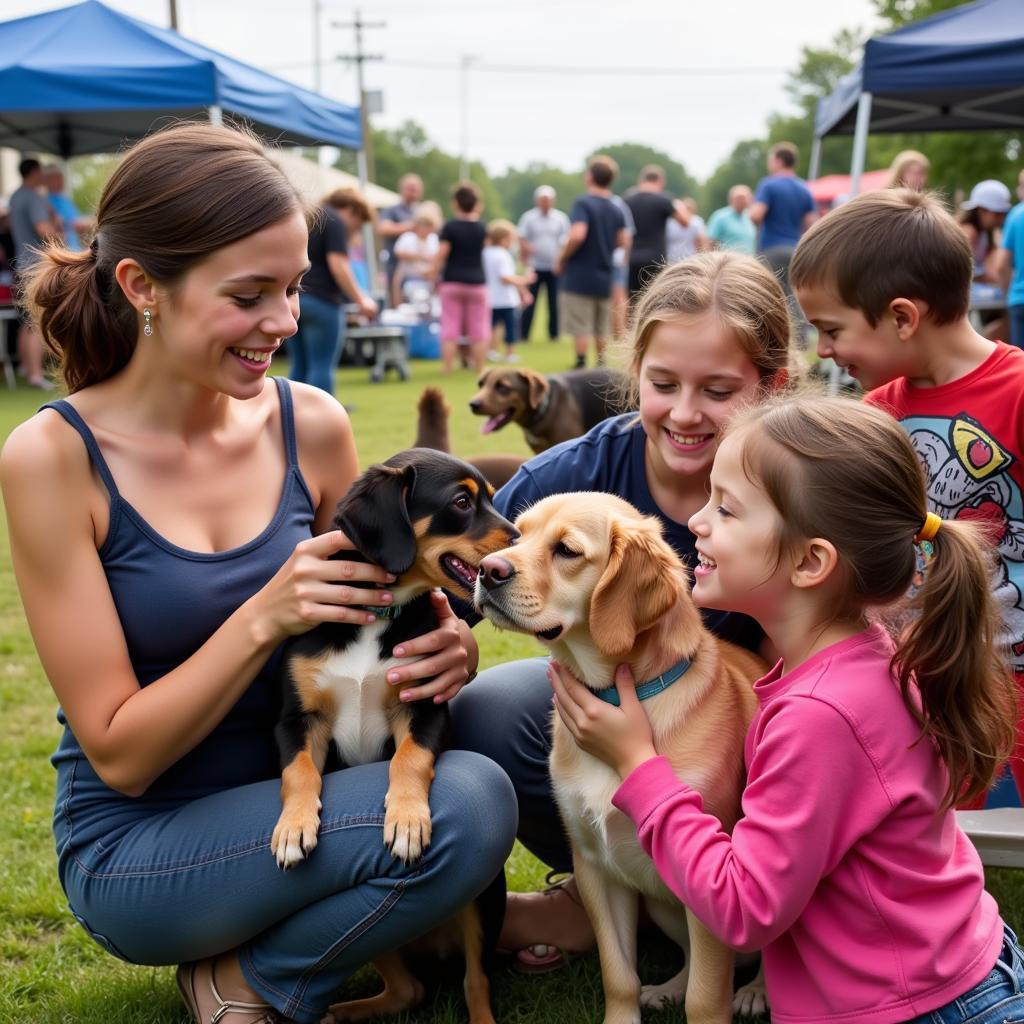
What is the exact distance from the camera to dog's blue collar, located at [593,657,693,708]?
105 inches

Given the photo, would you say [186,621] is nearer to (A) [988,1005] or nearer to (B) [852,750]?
(B) [852,750]

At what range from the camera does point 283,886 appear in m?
2.54

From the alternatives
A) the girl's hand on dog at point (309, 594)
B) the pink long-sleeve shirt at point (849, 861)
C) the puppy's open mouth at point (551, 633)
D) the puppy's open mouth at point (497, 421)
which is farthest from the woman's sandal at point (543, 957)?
the puppy's open mouth at point (497, 421)

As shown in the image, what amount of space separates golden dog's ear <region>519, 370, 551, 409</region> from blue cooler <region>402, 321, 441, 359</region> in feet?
38.0

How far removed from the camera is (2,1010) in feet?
9.43

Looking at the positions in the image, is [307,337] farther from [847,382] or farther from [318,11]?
[318,11]

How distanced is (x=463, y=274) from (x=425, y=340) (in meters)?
→ 4.84

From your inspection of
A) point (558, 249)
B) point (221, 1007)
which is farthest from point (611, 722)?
point (558, 249)

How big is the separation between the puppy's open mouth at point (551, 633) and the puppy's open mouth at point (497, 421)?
751 cm

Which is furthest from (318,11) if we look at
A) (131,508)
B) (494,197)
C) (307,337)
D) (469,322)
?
(494,197)

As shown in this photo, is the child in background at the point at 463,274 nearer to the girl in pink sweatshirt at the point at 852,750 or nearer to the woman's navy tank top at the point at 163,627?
the woman's navy tank top at the point at 163,627

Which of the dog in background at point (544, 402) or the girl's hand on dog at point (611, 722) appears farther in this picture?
the dog in background at point (544, 402)

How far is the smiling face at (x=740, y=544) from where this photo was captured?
228 cm

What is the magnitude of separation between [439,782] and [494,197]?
365ft
